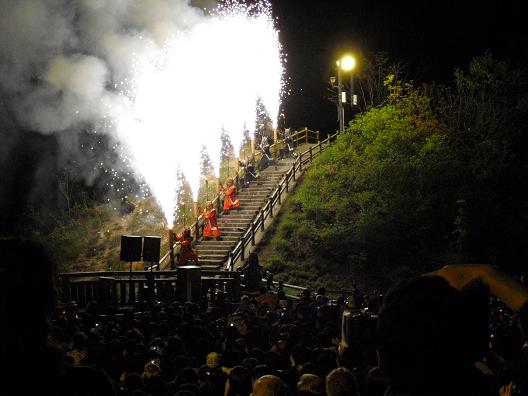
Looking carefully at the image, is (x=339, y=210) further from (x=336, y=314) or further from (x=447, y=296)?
(x=447, y=296)

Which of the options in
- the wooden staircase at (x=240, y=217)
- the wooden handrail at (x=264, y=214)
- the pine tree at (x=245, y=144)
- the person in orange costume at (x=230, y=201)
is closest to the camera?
the wooden handrail at (x=264, y=214)

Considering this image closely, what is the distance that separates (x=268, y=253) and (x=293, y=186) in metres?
6.20

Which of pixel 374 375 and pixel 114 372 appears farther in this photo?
pixel 114 372

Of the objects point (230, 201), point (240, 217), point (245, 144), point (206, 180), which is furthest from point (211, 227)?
point (245, 144)

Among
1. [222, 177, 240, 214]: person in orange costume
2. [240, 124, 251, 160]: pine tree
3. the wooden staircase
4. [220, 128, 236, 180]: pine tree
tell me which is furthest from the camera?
[240, 124, 251, 160]: pine tree

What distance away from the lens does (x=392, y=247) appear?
1133 inches

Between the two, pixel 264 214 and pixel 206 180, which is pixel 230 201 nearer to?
pixel 264 214

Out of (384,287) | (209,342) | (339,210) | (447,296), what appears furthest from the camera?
(339,210)

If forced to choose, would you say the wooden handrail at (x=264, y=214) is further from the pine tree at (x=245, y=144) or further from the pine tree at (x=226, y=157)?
the pine tree at (x=245, y=144)

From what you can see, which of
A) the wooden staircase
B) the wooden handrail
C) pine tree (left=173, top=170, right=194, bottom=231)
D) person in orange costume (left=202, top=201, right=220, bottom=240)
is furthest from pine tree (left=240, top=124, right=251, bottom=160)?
person in orange costume (left=202, top=201, right=220, bottom=240)

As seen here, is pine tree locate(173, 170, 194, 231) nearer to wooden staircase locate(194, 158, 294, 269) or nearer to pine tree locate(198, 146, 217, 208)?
pine tree locate(198, 146, 217, 208)

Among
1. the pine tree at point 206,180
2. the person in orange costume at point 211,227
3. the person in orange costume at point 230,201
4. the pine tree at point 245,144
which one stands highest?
the pine tree at point 245,144

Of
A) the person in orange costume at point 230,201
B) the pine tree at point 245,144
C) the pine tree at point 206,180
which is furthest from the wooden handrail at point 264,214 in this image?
the pine tree at point 245,144

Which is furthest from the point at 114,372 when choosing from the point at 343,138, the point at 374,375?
the point at 343,138
